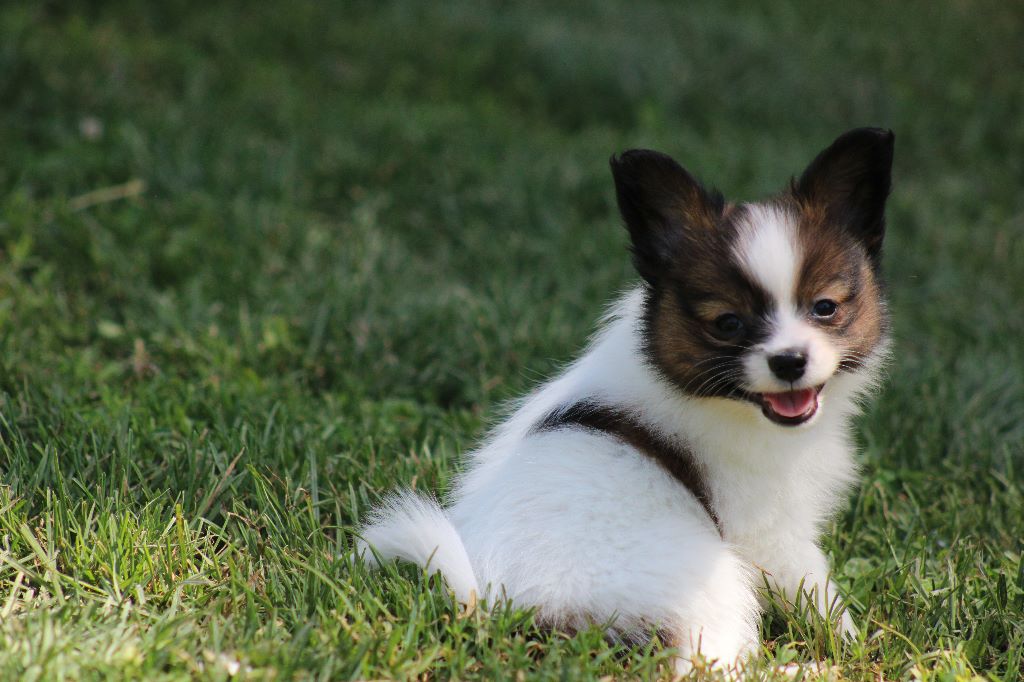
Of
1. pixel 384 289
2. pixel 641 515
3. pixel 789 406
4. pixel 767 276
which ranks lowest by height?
pixel 384 289

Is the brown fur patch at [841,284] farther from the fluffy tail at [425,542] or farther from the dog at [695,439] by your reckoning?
the fluffy tail at [425,542]

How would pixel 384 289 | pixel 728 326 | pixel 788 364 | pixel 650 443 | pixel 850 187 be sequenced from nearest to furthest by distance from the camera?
pixel 788 364 → pixel 728 326 → pixel 650 443 → pixel 850 187 → pixel 384 289

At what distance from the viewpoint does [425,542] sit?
10.2ft

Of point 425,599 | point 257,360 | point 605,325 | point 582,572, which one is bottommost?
point 257,360

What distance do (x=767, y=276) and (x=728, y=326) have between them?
0.61 feet

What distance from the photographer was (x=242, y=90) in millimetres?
7898

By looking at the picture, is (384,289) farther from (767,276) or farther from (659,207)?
(767,276)

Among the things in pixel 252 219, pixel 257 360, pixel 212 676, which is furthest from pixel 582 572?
pixel 252 219

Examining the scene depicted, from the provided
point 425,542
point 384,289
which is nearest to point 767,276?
point 425,542

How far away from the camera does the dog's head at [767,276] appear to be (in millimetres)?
3123

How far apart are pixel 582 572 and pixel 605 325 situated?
112 centimetres

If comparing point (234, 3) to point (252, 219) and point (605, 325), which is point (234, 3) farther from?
point (605, 325)

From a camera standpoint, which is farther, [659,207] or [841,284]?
[659,207]

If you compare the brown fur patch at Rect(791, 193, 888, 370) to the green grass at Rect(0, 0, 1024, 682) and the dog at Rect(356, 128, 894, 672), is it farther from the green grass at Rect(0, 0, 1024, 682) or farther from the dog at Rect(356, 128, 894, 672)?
the green grass at Rect(0, 0, 1024, 682)
